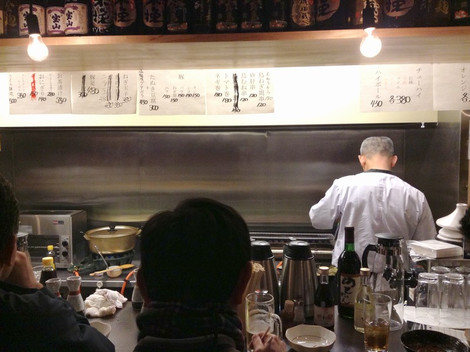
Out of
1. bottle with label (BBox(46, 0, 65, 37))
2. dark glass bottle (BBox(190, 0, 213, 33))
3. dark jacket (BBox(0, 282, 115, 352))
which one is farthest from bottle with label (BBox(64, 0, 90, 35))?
dark jacket (BBox(0, 282, 115, 352))

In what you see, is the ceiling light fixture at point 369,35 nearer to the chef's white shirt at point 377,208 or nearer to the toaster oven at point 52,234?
the chef's white shirt at point 377,208

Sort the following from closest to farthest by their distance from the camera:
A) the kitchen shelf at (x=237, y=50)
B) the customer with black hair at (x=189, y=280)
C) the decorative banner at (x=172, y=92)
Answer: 1. the customer with black hair at (x=189, y=280)
2. the kitchen shelf at (x=237, y=50)
3. the decorative banner at (x=172, y=92)

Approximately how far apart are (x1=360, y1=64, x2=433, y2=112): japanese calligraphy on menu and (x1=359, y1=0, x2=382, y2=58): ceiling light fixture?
0.45 meters

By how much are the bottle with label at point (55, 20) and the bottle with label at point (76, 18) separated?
0.03m

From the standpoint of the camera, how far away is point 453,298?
73.9 inches

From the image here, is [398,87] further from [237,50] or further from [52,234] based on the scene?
[52,234]

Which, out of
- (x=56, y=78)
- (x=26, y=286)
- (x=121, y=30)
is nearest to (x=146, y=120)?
(x=56, y=78)

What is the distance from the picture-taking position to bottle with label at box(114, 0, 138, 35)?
87.4 inches

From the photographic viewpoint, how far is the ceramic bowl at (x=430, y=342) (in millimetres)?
1527

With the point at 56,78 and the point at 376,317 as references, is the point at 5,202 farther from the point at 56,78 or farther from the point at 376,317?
the point at 56,78

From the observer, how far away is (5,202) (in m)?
1.24

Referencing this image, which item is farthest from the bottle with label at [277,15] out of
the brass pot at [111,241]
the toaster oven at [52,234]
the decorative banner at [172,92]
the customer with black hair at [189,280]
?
the toaster oven at [52,234]

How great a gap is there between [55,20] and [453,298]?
7.88ft

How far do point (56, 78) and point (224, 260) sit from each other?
204cm
